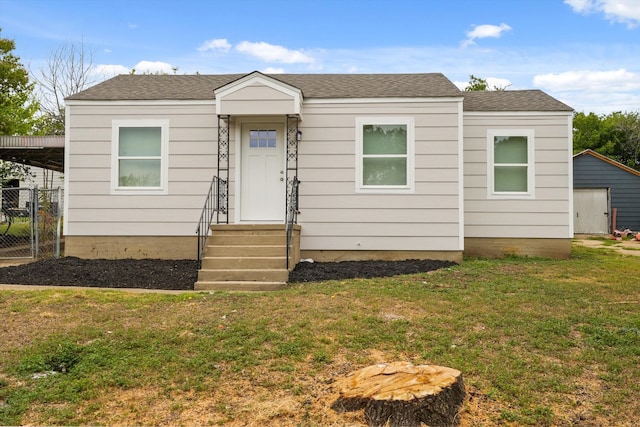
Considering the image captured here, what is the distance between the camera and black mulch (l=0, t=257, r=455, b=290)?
22.1ft

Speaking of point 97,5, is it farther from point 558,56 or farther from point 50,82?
point 558,56

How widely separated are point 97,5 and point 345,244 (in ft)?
35.6

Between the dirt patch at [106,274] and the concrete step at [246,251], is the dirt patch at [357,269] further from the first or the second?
the dirt patch at [106,274]

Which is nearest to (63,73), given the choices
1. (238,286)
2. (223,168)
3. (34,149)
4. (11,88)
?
(11,88)

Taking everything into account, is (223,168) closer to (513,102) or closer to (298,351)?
(298,351)

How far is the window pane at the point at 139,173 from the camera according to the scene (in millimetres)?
8758

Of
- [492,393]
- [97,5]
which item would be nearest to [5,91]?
[97,5]

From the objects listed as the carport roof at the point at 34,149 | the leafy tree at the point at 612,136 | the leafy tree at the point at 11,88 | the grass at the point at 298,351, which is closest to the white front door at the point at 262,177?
the grass at the point at 298,351

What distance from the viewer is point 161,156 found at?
28.7ft

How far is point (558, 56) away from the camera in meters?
17.0

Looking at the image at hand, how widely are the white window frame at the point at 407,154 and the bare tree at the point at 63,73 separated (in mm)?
15986

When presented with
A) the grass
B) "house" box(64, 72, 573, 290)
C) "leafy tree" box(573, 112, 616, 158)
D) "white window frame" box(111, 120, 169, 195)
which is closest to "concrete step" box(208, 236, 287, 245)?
"house" box(64, 72, 573, 290)

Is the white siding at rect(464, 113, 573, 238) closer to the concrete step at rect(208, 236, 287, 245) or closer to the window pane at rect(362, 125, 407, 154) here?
the window pane at rect(362, 125, 407, 154)

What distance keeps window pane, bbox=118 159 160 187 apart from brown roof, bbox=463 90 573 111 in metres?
6.36
